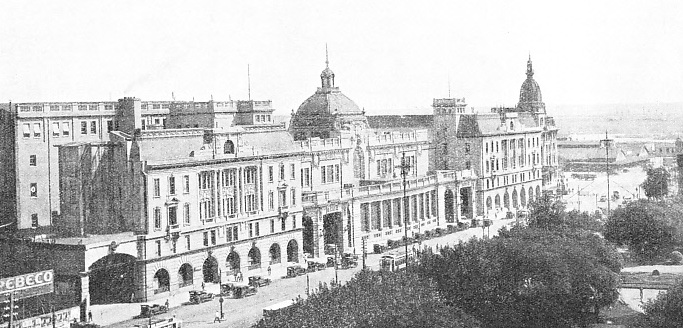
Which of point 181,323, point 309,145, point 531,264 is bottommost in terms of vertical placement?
point 181,323

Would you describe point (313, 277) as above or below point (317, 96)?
below

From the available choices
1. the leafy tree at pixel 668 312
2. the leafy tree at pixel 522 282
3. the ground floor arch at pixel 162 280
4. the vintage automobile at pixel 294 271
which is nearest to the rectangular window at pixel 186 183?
the ground floor arch at pixel 162 280

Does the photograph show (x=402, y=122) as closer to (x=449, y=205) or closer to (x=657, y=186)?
(x=449, y=205)

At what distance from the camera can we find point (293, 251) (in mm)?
90062

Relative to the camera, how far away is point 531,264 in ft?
200

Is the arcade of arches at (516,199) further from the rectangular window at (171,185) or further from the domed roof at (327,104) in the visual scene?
the rectangular window at (171,185)

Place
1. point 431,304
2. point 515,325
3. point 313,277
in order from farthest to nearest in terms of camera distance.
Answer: point 313,277
point 515,325
point 431,304

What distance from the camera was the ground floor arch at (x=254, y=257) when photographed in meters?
84.3

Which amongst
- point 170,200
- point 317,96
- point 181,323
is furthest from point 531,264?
point 317,96

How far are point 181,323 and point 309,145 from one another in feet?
134

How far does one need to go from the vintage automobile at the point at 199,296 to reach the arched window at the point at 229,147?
14872 mm

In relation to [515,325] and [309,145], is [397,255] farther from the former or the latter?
[515,325]

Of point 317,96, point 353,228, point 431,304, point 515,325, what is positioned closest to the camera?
point 431,304

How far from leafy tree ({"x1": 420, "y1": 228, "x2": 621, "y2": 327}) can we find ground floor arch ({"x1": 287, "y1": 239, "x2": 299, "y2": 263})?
28041mm
